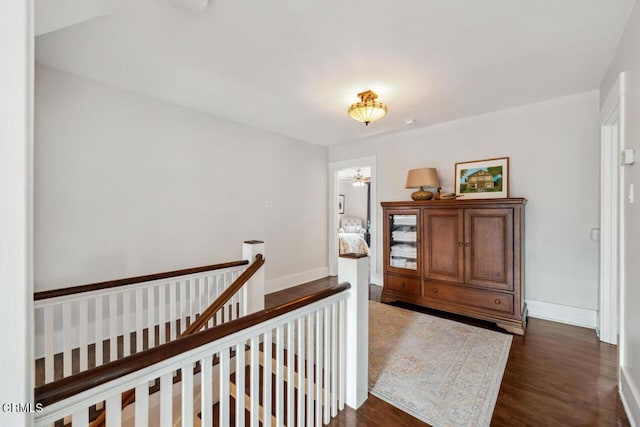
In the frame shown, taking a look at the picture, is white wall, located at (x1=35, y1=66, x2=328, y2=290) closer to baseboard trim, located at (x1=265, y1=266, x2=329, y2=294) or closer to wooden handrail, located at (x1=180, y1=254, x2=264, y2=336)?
baseboard trim, located at (x1=265, y1=266, x2=329, y2=294)

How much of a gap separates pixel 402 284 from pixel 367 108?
7.34 ft

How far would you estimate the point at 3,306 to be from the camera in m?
0.53

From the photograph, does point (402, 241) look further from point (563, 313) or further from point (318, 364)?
point (318, 364)

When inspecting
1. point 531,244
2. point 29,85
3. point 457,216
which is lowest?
point 531,244

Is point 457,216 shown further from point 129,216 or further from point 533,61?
point 129,216

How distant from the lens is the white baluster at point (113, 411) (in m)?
0.82

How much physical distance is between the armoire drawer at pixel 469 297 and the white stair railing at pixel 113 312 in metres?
2.12

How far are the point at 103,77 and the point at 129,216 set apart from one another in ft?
4.29

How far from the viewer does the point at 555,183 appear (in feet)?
9.82

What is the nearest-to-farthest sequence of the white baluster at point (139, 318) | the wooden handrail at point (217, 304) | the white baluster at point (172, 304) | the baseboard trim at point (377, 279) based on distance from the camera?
the wooden handrail at point (217, 304) < the white baluster at point (139, 318) < the white baluster at point (172, 304) < the baseboard trim at point (377, 279)

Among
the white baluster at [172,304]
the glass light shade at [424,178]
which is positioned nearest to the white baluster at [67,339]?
the white baluster at [172,304]

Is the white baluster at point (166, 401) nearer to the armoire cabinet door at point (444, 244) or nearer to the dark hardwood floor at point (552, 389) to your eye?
the dark hardwood floor at point (552, 389)

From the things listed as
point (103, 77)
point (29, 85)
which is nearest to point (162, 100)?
point (103, 77)

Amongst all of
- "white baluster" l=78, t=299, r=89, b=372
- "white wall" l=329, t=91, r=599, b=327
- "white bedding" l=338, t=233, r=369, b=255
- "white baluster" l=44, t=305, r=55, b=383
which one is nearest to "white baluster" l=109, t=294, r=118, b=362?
"white baluster" l=78, t=299, r=89, b=372
